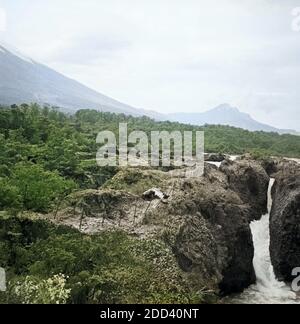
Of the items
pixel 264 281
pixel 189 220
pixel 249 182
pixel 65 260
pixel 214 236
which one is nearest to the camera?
pixel 65 260

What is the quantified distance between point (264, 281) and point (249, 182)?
5.49 meters

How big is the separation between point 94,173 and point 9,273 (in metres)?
14.6

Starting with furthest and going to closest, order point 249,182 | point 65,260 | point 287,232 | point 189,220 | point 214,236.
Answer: point 249,182 → point 287,232 → point 214,236 → point 189,220 → point 65,260

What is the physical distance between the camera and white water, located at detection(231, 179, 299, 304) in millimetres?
16938

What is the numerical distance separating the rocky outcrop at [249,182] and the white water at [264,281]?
0.50m

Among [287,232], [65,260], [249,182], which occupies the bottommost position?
[287,232]

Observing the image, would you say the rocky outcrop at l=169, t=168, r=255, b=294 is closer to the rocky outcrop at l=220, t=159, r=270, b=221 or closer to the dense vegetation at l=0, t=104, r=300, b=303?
the dense vegetation at l=0, t=104, r=300, b=303

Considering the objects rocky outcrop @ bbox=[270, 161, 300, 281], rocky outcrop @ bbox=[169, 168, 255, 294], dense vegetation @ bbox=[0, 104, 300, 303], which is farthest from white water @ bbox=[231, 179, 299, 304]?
dense vegetation @ bbox=[0, 104, 300, 303]

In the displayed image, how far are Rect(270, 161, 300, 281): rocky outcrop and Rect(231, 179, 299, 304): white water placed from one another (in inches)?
13.3

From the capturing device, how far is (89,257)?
11.0 meters

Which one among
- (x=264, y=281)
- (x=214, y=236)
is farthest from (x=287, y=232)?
(x=214, y=236)

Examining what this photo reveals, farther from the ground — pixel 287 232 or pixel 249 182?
pixel 249 182

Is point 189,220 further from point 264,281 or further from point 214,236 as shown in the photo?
point 264,281

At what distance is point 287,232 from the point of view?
19.3m
